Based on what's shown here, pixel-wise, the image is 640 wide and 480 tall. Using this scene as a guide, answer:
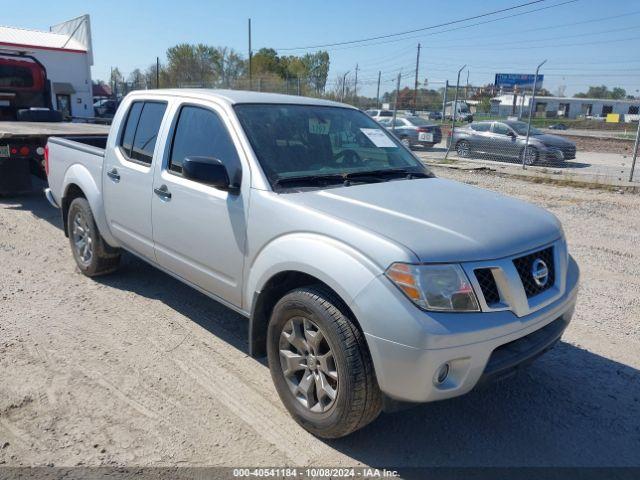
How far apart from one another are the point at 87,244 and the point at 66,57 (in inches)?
447

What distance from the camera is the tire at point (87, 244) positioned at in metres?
5.19

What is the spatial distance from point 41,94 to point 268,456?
11841 millimetres

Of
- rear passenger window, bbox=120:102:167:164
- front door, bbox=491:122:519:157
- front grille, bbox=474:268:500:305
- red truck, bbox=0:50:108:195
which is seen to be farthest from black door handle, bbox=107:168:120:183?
front door, bbox=491:122:519:157

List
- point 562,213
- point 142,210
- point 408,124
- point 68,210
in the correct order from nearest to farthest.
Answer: point 142,210
point 68,210
point 562,213
point 408,124

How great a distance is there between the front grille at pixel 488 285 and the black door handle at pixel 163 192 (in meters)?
2.34

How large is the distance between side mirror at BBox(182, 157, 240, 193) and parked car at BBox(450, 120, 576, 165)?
13711 millimetres

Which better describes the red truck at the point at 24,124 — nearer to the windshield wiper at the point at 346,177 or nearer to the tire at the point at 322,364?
the windshield wiper at the point at 346,177

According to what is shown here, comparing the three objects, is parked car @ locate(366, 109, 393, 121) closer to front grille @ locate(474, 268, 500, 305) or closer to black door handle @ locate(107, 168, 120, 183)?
black door handle @ locate(107, 168, 120, 183)

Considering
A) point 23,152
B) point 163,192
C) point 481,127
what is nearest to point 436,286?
point 163,192

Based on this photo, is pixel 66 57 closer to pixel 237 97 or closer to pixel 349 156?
pixel 237 97

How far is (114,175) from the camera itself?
4.69 metres

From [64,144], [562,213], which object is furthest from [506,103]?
[64,144]

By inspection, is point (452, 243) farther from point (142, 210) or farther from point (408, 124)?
point (408, 124)

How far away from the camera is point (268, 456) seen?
2875 millimetres
